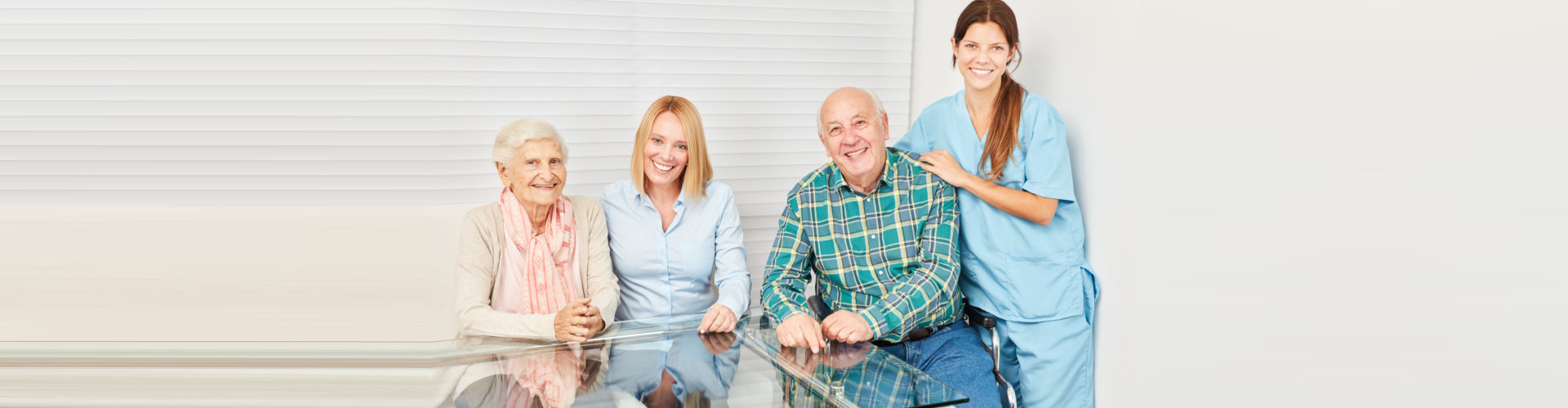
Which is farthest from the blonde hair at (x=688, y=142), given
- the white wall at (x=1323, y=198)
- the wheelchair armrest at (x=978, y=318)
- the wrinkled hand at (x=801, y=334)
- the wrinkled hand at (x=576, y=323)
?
the white wall at (x=1323, y=198)

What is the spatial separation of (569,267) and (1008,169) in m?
1.18

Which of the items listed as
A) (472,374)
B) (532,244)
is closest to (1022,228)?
(532,244)

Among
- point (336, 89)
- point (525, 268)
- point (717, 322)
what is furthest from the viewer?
point (336, 89)

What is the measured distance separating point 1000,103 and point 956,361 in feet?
2.27

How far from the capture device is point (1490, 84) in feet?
4.13

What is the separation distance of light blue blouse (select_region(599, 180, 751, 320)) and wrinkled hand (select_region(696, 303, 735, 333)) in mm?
263

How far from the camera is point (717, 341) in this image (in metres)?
1.92

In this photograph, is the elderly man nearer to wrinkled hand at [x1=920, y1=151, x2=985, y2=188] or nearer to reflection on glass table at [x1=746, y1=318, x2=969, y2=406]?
wrinkled hand at [x1=920, y1=151, x2=985, y2=188]

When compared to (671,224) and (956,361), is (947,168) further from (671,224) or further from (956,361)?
(671,224)

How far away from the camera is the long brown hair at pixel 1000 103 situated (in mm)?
2180

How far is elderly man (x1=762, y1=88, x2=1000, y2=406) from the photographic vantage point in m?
2.08

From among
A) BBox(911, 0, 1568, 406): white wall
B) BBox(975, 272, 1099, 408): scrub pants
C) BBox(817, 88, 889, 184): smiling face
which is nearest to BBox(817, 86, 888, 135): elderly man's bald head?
BBox(817, 88, 889, 184): smiling face

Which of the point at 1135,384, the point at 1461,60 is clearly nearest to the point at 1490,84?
the point at 1461,60

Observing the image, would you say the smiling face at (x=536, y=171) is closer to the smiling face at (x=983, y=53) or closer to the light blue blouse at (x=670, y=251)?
the light blue blouse at (x=670, y=251)
